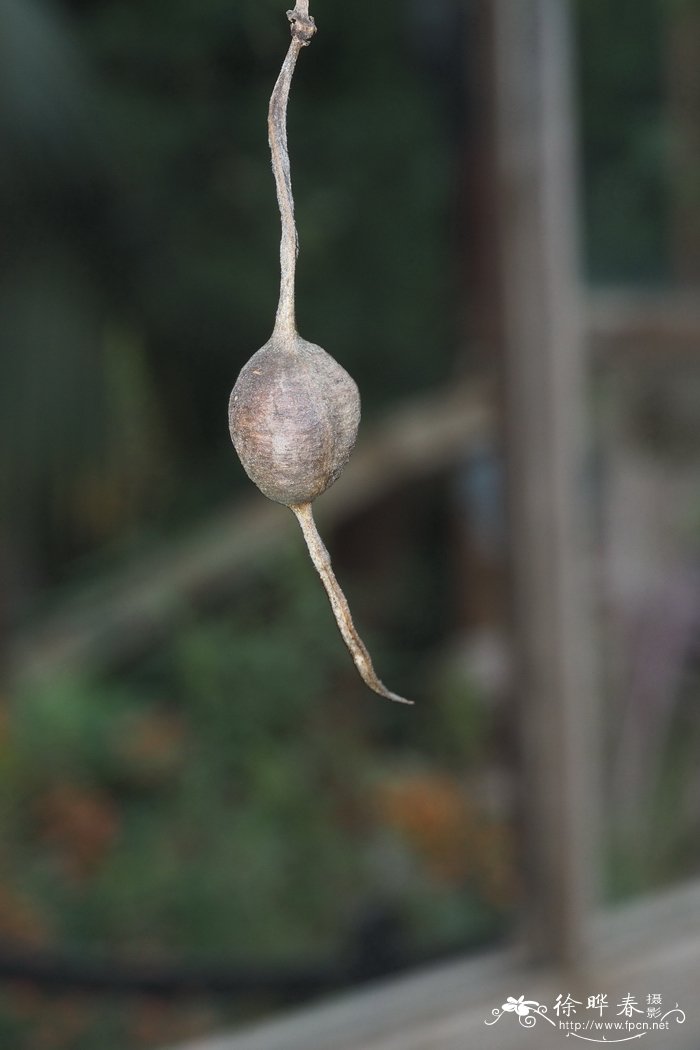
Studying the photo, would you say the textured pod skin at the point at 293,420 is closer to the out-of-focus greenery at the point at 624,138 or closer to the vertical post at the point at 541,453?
the vertical post at the point at 541,453

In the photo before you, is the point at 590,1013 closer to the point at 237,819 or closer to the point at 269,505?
the point at 237,819

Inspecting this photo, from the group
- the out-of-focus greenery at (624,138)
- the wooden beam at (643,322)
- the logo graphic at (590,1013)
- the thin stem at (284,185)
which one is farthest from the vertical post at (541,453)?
the thin stem at (284,185)

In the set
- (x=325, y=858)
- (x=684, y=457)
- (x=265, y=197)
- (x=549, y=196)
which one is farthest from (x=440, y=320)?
(x=549, y=196)

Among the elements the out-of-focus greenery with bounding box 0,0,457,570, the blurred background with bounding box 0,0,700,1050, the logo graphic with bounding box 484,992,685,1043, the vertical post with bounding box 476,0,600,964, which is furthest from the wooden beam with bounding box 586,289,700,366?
the logo graphic with bounding box 484,992,685,1043

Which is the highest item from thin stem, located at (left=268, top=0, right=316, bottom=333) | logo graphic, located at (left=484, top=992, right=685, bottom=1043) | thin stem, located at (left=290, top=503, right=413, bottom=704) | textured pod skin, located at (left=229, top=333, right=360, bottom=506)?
logo graphic, located at (left=484, top=992, right=685, bottom=1043)

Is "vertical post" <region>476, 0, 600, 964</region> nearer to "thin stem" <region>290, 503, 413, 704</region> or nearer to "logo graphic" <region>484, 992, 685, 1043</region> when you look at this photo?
"logo graphic" <region>484, 992, 685, 1043</region>
